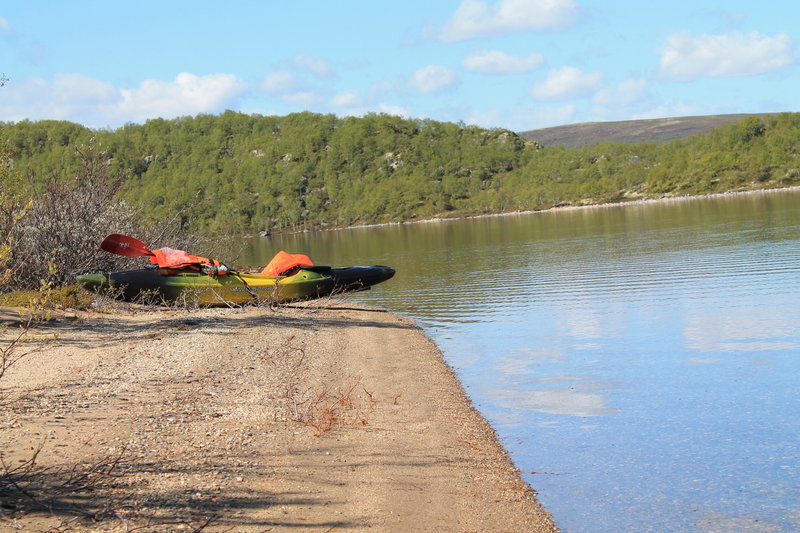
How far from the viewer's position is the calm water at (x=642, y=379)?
30.0ft

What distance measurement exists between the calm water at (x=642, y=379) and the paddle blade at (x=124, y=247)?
863cm

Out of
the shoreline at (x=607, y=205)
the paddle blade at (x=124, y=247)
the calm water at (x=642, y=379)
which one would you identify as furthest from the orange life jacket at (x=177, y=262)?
the shoreline at (x=607, y=205)

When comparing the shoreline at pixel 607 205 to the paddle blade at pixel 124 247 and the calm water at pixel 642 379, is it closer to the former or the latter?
the calm water at pixel 642 379

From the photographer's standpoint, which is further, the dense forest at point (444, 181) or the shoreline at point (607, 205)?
the dense forest at point (444, 181)

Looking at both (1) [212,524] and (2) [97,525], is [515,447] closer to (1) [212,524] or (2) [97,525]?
(1) [212,524]

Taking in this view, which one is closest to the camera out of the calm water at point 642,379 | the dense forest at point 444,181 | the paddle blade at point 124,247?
the calm water at point 642,379

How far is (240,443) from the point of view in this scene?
970 cm

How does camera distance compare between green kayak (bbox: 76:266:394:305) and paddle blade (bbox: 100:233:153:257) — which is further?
paddle blade (bbox: 100:233:153:257)

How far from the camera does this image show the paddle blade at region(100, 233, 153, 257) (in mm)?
24484

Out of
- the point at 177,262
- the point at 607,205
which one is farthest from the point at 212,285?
the point at 607,205

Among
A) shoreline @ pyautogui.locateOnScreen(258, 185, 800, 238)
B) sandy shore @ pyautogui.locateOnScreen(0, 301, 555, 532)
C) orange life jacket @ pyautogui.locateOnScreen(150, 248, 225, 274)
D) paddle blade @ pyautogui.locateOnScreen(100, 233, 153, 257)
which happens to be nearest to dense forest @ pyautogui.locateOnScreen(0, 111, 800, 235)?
shoreline @ pyautogui.locateOnScreen(258, 185, 800, 238)

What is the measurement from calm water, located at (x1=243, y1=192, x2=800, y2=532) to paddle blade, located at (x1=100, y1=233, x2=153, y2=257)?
8634 mm

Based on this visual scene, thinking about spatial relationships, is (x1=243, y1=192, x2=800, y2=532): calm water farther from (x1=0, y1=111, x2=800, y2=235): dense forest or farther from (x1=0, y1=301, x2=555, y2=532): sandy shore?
(x1=0, y1=111, x2=800, y2=235): dense forest

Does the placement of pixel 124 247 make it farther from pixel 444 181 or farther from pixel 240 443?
pixel 444 181
